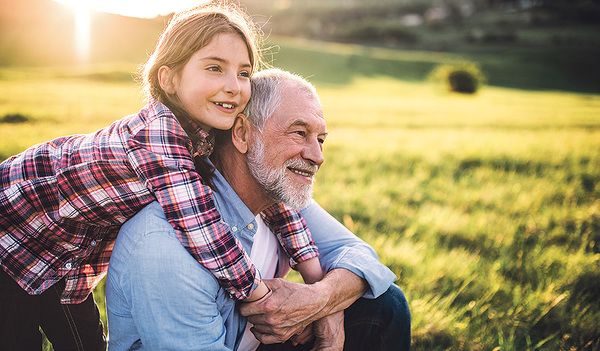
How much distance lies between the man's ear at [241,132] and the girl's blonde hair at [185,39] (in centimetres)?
31

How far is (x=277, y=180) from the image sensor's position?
2266mm

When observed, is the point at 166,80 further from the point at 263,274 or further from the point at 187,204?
the point at 263,274

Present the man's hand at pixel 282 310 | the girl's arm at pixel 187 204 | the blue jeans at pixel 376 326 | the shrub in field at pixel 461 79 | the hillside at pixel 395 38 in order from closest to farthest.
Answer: the girl's arm at pixel 187 204, the man's hand at pixel 282 310, the blue jeans at pixel 376 326, the hillside at pixel 395 38, the shrub in field at pixel 461 79

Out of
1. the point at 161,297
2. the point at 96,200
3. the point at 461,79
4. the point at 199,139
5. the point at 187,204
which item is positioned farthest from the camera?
the point at 461,79

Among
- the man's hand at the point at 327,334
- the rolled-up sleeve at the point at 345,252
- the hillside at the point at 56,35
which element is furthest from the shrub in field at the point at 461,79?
the man's hand at the point at 327,334

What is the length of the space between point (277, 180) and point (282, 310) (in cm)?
75

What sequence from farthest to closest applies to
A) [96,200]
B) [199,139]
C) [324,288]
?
1. [199,139]
2. [324,288]
3. [96,200]

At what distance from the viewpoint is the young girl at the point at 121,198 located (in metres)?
1.76

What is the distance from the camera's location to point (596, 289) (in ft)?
11.3

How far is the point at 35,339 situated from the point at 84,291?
33cm

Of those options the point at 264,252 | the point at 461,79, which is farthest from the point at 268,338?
the point at 461,79

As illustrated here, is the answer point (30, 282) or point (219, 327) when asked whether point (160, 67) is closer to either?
point (30, 282)

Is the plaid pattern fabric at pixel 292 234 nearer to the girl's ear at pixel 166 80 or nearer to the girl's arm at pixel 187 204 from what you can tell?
the girl's arm at pixel 187 204

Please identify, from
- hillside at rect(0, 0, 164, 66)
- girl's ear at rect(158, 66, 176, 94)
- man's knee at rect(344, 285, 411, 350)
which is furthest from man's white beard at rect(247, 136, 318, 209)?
hillside at rect(0, 0, 164, 66)
